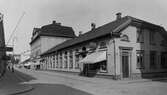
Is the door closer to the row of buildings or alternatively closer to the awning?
the row of buildings

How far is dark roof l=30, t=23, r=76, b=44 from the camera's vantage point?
60638mm

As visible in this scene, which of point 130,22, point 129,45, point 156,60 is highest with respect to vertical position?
point 130,22

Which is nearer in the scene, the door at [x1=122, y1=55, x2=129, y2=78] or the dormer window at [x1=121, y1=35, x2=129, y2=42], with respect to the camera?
A: the door at [x1=122, y1=55, x2=129, y2=78]

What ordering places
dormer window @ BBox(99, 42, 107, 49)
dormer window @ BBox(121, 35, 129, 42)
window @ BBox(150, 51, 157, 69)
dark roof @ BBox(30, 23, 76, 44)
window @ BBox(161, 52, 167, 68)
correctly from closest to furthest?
1. dormer window @ BBox(121, 35, 129, 42)
2. dormer window @ BBox(99, 42, 107, 49)
3. window @ BBox(150, 51, 157, 69)
4. window @ BBox(161, 52, 167, 68)
5. dark roof @ BBox(30, 23, 76, 44)

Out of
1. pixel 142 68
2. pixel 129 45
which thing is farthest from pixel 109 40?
pixel 142 68

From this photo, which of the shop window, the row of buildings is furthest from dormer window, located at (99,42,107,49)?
the shop window

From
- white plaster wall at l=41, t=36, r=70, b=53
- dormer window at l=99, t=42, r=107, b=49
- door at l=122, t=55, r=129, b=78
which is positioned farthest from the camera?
white plaster wall at l=41, t=36, r=70, b=53

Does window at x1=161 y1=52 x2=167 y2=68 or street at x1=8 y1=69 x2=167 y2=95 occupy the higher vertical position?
window at x1=161 y1=52 x2=167 y2=68

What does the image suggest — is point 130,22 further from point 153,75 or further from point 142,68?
point 153,75

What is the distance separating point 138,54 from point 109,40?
4175mm

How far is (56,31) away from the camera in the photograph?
2489 inches

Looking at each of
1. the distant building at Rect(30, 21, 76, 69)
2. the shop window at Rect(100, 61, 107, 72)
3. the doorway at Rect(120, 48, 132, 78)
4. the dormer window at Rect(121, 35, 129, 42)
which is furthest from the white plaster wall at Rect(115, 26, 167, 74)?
the distant building at Rect(30, 21, 76, 69)

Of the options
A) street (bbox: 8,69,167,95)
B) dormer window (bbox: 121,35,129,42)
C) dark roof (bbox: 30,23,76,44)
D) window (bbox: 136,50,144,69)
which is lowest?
street (bbox: 8,69,167,95)

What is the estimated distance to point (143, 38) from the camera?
2403cm
